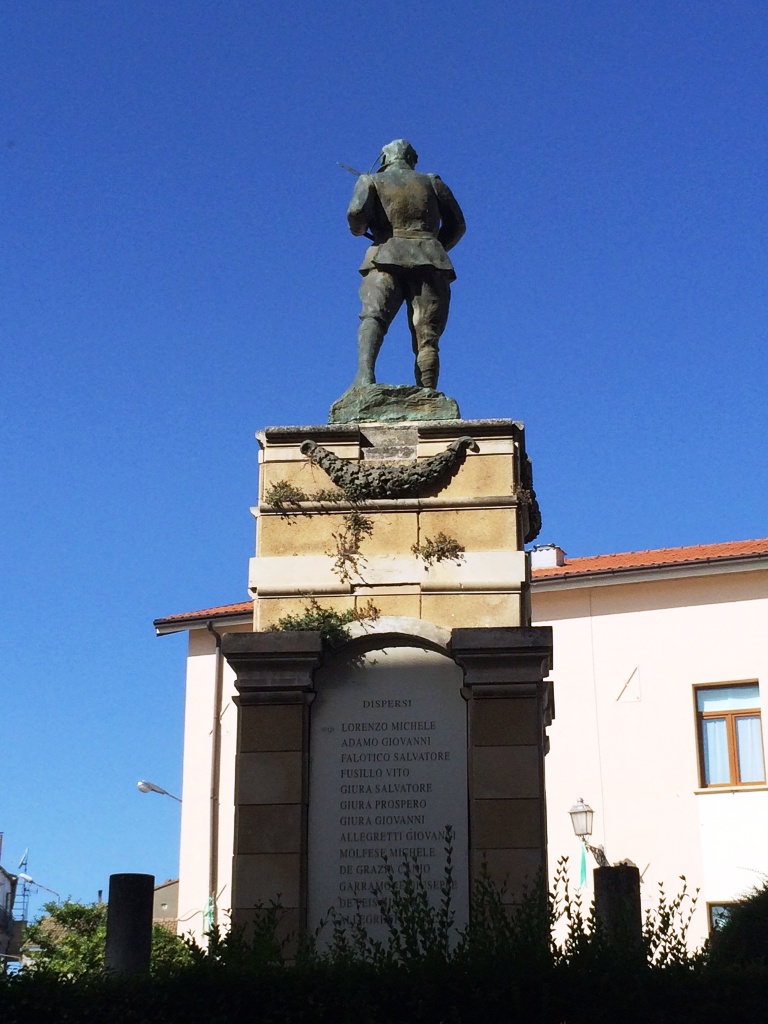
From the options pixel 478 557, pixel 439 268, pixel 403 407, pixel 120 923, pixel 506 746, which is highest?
pixel 439 268

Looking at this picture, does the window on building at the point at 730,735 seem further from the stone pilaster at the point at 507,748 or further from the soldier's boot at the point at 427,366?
the stone pilaster at the point at 507,748

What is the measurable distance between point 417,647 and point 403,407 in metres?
2.10

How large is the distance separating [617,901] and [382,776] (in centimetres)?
246

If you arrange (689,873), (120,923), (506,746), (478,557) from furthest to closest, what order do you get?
(689,873) → (478,557) → (506,746) → (120,923)

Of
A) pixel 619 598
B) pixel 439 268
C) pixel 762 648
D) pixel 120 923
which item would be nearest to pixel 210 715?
pixel 619 598

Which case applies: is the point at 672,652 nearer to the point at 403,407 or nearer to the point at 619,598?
the point at 619,598

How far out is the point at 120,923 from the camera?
28.7 ft

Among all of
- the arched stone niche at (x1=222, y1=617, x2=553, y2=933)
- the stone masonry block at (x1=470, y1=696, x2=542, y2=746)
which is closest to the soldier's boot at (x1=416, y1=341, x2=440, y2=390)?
the arched stone niche at (x1=222, y1=617, x2=553, y2=933)

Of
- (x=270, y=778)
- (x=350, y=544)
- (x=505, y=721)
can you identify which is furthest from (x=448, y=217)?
(x=270, y=778)

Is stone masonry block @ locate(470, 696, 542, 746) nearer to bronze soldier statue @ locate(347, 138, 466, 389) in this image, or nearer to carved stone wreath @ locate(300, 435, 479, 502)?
carved stone wreath @ locate(300, 435, 479, 502)

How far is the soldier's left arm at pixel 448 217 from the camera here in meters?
12.9

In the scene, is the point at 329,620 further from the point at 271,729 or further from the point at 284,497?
the point at 284,497

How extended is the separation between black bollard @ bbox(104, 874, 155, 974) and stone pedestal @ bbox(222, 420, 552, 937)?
127 centimetres

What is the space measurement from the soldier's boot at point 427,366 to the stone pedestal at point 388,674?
0.85m
